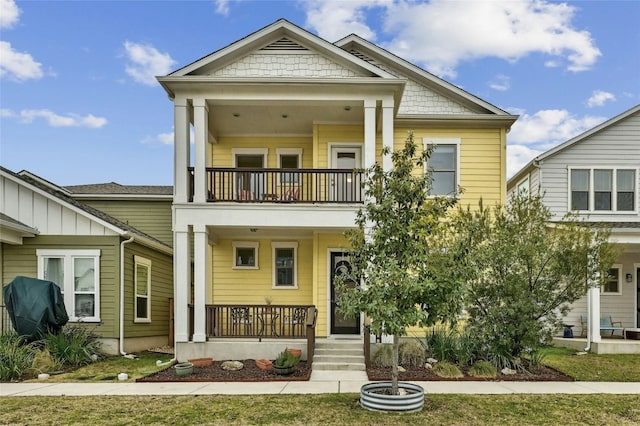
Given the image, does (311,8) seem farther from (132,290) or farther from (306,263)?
(132,290)

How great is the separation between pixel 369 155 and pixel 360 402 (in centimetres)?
637

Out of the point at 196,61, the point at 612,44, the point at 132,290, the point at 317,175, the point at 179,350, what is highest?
the point at 612,44

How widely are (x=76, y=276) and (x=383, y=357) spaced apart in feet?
27.6

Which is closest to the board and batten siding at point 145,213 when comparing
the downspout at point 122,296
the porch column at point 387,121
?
the downspout at point 122,296

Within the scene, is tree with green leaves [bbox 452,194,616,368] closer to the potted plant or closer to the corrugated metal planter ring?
the corrugated metal planter ring

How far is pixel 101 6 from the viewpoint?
17.5 m

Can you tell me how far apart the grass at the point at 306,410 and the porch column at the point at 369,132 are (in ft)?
19.6

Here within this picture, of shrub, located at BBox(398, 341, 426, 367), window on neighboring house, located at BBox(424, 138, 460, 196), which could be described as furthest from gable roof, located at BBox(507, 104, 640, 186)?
shrub, located at BBox(398, 341, 426, 367)

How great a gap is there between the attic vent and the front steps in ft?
24.5

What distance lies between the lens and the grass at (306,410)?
23.0 feet

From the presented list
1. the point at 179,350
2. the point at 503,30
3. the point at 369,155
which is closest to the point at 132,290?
the point at 179,350

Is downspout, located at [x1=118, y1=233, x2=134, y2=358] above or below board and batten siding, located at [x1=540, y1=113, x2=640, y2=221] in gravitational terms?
below

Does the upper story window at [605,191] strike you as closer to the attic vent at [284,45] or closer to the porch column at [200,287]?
the attic vent at [284,45]

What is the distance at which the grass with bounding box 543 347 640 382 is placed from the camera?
1041 cm
